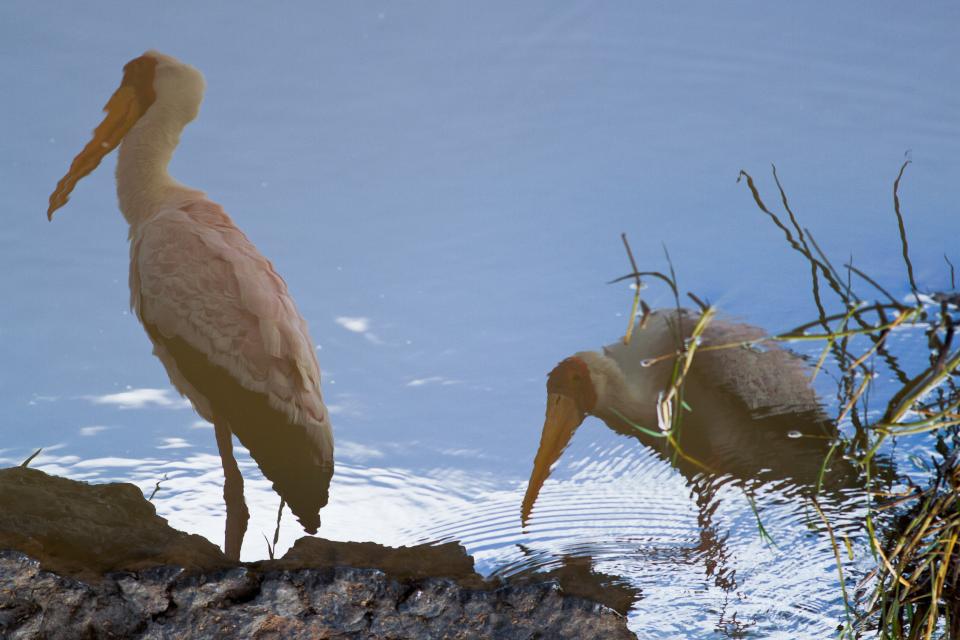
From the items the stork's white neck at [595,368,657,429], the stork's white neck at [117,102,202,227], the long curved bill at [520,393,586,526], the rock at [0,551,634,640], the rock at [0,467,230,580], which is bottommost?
the rock at [0,551,634,640]

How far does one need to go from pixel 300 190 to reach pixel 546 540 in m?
0.71

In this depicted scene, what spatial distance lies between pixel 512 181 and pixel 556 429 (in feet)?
1.32

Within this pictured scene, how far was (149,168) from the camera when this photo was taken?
1.41 m

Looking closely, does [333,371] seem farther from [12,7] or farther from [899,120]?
[899,120]

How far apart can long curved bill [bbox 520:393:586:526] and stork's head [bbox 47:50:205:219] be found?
73 cm

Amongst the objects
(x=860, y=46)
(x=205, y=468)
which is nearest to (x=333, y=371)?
(x=205, y=468)

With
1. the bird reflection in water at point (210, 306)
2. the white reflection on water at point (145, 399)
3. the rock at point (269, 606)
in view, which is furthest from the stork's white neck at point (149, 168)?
the rock at point (269, 606)

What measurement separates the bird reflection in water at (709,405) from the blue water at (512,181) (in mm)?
30

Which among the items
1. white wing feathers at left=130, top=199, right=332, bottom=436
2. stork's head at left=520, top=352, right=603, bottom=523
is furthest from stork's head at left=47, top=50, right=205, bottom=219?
stork's head at left=520, top=352, right=603, bottom=523

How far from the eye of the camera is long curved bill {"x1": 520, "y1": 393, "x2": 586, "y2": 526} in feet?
4.78

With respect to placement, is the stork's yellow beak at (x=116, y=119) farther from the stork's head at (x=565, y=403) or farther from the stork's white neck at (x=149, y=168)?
the stork's head at (x=565, y=403)

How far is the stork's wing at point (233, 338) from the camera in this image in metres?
1.39

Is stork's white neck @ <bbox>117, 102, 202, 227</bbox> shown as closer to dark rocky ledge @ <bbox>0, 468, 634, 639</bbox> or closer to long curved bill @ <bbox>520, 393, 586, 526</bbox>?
dark rocky ledge @ <bbox>0, 468, 634, 639</bbox>

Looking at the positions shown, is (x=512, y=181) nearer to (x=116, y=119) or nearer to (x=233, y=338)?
(x=233, y=338)
